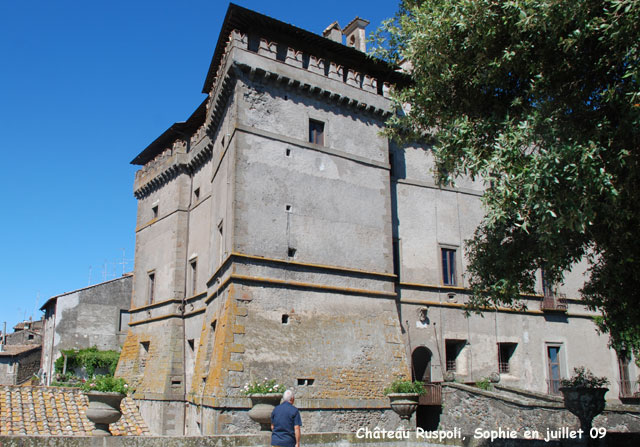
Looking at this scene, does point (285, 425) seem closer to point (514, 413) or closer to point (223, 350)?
point (223, 350)

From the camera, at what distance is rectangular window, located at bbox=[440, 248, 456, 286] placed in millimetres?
22500

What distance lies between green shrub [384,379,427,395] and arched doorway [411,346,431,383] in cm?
275

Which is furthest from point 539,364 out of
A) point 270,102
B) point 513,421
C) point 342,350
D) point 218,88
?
point 218,88

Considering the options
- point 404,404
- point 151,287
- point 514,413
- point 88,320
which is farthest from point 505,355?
point 88,320

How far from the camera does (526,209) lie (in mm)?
9664

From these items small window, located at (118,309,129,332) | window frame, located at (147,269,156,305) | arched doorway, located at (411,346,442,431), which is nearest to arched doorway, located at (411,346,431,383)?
arched doorway, located at (411,346,442,431)

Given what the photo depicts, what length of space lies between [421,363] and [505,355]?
377cm

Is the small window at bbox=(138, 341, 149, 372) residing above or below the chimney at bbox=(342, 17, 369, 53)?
below

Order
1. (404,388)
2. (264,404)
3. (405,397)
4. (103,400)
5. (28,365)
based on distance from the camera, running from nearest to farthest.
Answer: (103,400)
(264,404)
(405,397)
(404,388)
(28,365)

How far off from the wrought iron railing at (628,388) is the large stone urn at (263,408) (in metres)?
18.7

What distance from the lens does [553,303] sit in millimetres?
24359

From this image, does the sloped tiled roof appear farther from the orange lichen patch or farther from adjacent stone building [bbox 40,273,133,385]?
adjacent stone building [bbox 40,273,133,385]

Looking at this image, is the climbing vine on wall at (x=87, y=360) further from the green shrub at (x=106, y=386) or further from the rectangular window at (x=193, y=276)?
the green shrub at (x=106, y=386)

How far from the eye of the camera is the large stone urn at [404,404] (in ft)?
57.0
